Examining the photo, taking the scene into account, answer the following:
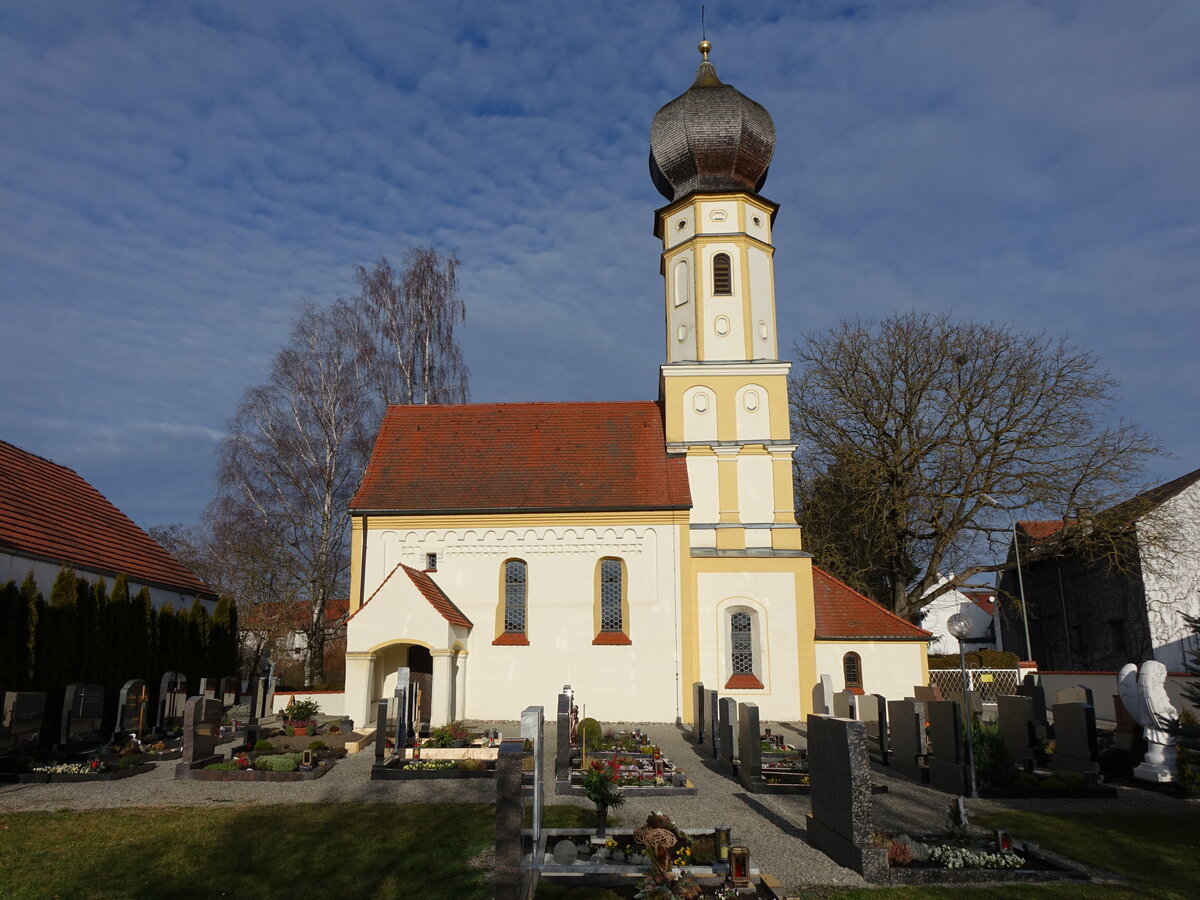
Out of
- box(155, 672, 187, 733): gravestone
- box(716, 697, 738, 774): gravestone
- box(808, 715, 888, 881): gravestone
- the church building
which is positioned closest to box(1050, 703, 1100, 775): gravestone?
box(716, 697, 738, 774): gravestone

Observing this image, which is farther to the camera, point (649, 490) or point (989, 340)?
point (989, 340)

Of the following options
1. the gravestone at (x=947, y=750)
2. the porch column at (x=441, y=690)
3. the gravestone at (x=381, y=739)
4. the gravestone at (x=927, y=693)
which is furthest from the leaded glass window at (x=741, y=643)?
the gravestone at (x=381, y=739)

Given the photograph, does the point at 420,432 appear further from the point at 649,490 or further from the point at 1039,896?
the point at 1039,896

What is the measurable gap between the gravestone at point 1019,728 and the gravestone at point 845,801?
23.5 feet

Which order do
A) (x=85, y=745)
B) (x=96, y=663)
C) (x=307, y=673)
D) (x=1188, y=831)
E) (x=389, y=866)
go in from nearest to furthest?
(x=389, y=866)
(x=1188, y=831)
(x=85, y=745)
(x=96, y=663)
(x=307, y=673)

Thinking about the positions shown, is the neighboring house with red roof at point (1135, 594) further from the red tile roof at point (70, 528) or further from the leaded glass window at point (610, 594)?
the red tile roof at point (70, 528)

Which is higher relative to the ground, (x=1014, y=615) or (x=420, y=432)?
(x=420, y=432)

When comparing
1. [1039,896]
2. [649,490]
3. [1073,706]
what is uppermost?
[649,490]

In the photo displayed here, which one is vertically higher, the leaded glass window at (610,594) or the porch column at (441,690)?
the leaded glass window at (610,594)

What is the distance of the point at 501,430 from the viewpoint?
86.7 ft

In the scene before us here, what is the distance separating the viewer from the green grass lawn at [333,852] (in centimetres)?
812

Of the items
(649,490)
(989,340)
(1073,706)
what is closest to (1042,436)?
(989,340)

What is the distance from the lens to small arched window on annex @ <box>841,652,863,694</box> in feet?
76.3

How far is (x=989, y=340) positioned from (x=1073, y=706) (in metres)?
18.3
